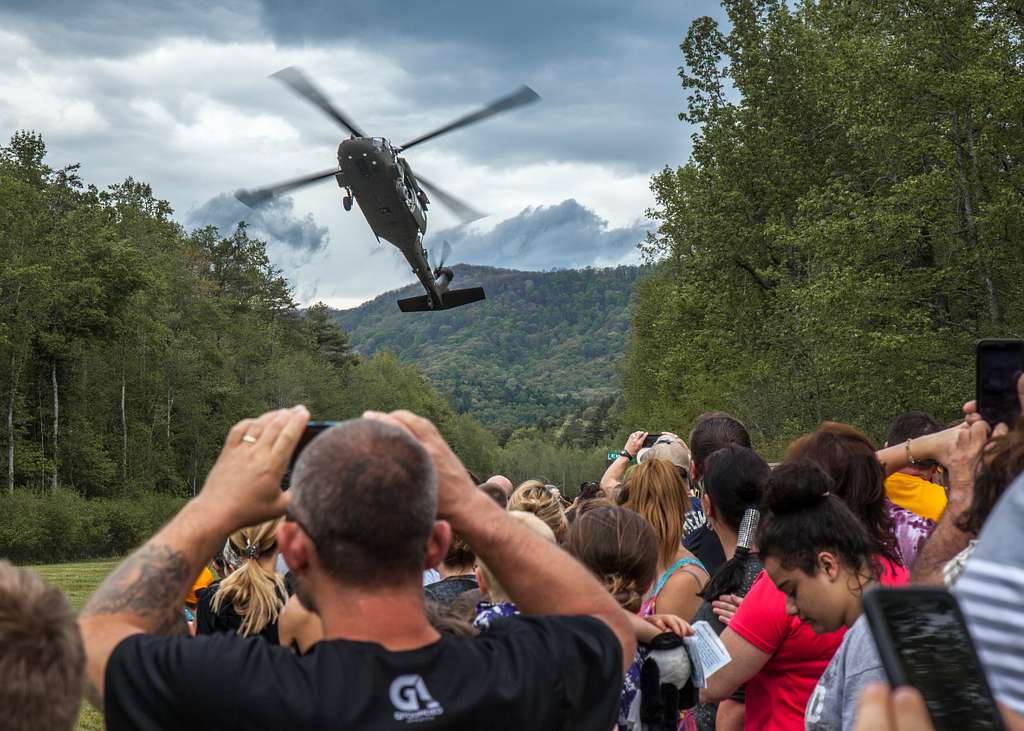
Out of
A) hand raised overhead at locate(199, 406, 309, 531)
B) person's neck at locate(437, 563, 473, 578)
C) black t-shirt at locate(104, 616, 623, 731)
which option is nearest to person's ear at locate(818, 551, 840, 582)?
black t-shirt at locate(104, 616, 623, 731)

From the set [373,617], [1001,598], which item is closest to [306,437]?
[373,617]

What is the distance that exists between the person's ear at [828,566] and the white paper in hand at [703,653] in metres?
0.43

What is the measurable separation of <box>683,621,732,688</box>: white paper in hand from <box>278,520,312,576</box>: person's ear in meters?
1.64

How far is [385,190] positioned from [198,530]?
91.1ft

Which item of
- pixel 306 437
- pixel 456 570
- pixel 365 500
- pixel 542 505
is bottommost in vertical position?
pixel 456 570

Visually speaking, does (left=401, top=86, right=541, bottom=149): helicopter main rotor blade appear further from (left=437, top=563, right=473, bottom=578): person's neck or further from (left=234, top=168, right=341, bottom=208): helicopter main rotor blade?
(left=437, top=563, right=473, bottom=578): person's neck

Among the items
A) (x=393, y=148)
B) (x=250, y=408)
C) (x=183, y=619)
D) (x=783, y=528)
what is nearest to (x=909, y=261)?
(x=393, y=148)

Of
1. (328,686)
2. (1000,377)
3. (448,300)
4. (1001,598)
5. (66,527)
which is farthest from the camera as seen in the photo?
(66,527)

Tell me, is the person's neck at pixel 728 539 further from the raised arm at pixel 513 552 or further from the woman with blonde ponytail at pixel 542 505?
the raised arm at pixel 513 552

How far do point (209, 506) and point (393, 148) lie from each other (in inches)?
1098

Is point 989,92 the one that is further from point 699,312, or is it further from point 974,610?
point 974,610

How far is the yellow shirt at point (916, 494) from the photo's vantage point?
18.6 ft

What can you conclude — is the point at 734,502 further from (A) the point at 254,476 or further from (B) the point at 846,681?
(A) the point at 254,476

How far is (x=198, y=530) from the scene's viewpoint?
2432mm
